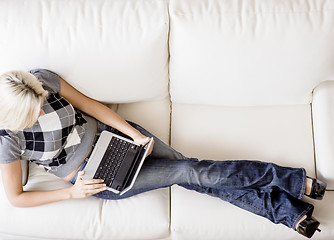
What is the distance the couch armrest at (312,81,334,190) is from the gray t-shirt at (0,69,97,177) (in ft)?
3.06

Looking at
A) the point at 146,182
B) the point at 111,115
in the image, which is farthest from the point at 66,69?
the point at 146,182

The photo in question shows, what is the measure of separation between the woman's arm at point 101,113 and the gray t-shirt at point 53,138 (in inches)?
1.4

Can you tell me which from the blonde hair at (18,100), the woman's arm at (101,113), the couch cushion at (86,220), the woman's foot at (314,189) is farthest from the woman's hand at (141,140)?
the woman's foot at (314,189)

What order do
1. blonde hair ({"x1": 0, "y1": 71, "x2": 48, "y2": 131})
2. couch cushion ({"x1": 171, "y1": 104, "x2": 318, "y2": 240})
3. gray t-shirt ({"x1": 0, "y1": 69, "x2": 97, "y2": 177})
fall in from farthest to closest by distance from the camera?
couch cushion ({"x1": 171, "y1": 104, "x2": 318, "y2": 240})
gray t-shirt ({"x1": 0, "y1": 69, "x2": 97, "y2": 177})
blonde hair ({"x1": 0, "y1": 71, "x2": 48, "y2": 131})

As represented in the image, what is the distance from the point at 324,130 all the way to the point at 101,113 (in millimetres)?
915

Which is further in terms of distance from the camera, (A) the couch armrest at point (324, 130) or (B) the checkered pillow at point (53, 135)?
(A) the couch armrest at point (324, 130)

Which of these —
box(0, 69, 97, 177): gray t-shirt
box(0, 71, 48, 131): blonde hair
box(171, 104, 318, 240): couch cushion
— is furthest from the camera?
box(171, 104, 318, 240): couch cushion

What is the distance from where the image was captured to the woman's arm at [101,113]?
53.9 inches

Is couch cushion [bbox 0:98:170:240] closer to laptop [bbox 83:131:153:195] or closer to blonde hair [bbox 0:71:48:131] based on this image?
laptop [bbox 83:131:153:195]

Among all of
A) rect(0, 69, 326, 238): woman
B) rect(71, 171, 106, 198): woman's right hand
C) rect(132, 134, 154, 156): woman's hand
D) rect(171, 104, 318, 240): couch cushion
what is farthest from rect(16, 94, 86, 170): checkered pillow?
rect(171, 104, 318, 240): couch cushion

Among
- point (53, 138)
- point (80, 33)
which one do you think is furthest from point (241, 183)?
point (80, 33)

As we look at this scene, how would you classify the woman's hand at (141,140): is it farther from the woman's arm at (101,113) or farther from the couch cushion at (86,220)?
the couch cushion at (86,220)

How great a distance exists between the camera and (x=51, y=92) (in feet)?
4.15

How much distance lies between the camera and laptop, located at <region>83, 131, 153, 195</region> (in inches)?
51.8
